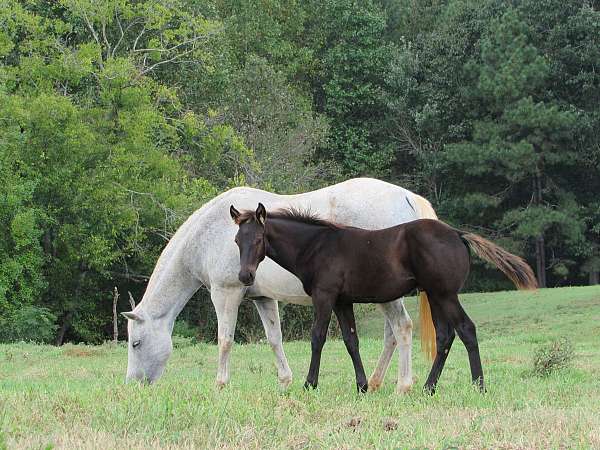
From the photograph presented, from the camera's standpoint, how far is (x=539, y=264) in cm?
3959

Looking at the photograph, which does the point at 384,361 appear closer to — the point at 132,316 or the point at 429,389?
the point at 429,389

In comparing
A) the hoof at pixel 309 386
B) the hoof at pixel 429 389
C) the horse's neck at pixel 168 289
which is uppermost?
the horse's neck at pixel 168 289

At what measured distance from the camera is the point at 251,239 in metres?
9.12

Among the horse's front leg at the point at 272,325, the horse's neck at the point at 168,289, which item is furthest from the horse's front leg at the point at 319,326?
the horse's neck at the point at 168,289

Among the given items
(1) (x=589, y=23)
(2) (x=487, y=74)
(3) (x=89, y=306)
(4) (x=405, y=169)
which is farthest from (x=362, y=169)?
(3) (x=89, y=306)

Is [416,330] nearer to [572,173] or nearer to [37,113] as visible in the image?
[37,113]

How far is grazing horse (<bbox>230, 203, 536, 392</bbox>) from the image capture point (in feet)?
29.3

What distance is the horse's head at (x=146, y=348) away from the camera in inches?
445

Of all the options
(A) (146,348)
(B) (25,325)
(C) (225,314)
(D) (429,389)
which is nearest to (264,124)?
(B) (25,325)

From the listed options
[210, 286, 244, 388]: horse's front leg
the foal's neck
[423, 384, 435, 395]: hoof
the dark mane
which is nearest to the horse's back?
[210, 286, 244, 388]: horse's front leg

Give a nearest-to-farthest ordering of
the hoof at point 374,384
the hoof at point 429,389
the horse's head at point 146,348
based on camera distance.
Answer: the hoof at point 429,389 < the hoof at point 374,384 < the horse's head at point 146,348

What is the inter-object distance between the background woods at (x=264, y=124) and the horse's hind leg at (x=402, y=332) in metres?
15.3

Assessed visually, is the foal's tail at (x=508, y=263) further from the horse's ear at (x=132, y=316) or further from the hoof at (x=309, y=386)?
the horse's ear at (x=132, y=316)

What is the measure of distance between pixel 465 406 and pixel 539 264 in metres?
32.9
